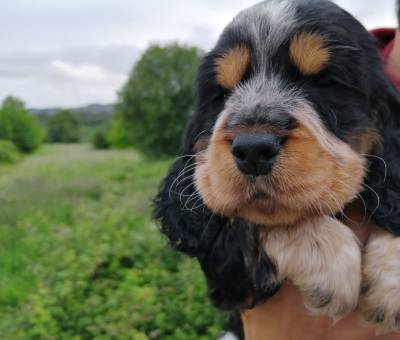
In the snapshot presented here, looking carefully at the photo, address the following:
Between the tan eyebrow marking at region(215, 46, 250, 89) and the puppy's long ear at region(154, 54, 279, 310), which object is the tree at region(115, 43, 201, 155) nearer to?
the puppy's long ear at region(154, 54, 279, 310)

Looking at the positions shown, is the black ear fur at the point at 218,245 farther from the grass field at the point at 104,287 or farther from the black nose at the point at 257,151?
the grass field at the point at 104,287

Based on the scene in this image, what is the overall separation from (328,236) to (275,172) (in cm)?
40

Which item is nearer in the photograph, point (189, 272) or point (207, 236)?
point (207, 236)

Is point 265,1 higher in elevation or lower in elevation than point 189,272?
higher

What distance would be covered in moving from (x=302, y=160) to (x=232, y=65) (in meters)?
0.59

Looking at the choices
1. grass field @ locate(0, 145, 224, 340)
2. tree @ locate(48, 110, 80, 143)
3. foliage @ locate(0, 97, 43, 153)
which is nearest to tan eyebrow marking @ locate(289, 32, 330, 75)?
grass field @ locate(0, 145, 224, 340)

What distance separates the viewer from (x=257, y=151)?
1.72 metres

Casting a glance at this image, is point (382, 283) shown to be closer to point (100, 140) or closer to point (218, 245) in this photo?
point (218, 245)

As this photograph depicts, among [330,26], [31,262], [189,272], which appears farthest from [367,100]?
[31,262]

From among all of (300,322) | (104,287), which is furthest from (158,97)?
(300,322)

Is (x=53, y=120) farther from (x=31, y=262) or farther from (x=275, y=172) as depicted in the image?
(x=275, y=172)

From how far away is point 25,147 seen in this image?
39750mm

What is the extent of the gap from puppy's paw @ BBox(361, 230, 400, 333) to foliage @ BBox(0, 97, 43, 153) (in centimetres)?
3887

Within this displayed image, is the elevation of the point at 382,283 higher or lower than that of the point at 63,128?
higher
